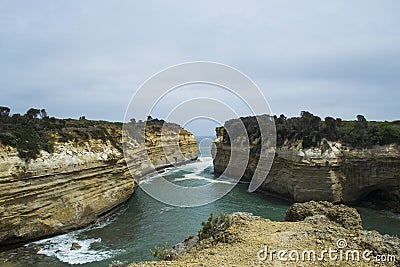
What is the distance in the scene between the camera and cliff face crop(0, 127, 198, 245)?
15.6 meters

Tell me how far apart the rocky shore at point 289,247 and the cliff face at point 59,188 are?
9.84m

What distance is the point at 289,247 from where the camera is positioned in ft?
28.5

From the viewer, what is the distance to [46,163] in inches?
692

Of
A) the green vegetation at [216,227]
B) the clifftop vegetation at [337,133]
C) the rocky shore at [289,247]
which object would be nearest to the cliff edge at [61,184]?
the rocky shore at [289,247]

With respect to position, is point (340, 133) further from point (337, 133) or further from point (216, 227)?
point (216, 227)

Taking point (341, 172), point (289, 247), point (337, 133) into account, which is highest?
point (337, 133)

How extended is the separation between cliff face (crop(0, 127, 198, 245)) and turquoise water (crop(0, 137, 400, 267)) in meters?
0.87

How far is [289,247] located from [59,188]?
14.5m

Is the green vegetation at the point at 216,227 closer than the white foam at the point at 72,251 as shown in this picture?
Yes

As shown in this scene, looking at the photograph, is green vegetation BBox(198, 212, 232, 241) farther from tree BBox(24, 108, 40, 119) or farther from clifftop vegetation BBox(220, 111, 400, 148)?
tree BBox(24, 108, 40, 119)

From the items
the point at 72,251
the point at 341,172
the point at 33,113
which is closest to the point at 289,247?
the point at 72,251

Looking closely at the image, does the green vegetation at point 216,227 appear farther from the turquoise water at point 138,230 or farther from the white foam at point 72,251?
the white foam at point 72,251

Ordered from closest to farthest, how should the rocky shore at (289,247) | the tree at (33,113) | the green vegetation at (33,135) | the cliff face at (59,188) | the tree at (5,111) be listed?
the rocky shore at (289,247), the cliff face at (59,188), the green vegetation at (33,135), the tree at (5,111), the tree at (33,113)

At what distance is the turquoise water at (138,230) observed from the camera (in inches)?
592
